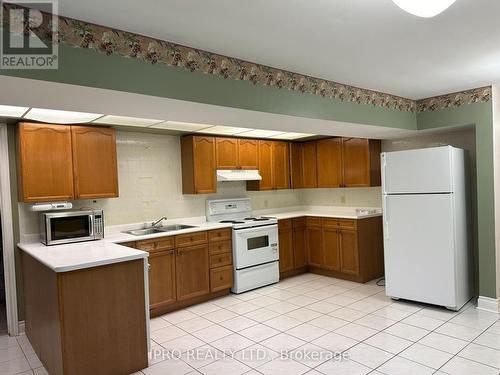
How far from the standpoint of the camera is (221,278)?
4570 mm

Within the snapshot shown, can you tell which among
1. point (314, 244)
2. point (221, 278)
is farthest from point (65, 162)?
point (314, 244)

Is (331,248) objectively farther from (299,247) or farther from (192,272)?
(192,272)

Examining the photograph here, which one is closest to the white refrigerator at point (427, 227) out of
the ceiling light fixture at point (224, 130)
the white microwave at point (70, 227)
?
the ceiling light fixture at point (224, 130)

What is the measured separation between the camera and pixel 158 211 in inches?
185

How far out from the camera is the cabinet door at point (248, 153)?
5.30 metres

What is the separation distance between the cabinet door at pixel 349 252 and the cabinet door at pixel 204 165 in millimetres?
1955

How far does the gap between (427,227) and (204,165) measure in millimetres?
2814

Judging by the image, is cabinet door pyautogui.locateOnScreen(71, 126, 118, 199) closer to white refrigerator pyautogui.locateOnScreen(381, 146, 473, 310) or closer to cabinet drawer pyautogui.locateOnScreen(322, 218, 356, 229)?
cabinet drawer pyautogui.locateOnScreen(322, 218, 356, 229)

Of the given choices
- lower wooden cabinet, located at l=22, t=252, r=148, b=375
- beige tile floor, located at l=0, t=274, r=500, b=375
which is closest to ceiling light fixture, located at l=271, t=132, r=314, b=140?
beige tile floor, located at l=0, t=274, r=500, b=375

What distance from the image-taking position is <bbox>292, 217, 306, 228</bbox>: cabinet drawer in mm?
5543

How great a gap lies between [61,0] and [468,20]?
7.64 feet

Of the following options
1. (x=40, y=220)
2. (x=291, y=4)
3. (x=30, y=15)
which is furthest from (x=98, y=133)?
(x=291, y=4)

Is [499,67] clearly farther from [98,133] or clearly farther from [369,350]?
[98,133]

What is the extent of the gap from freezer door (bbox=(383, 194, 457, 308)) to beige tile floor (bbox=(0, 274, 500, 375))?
0.64ft
